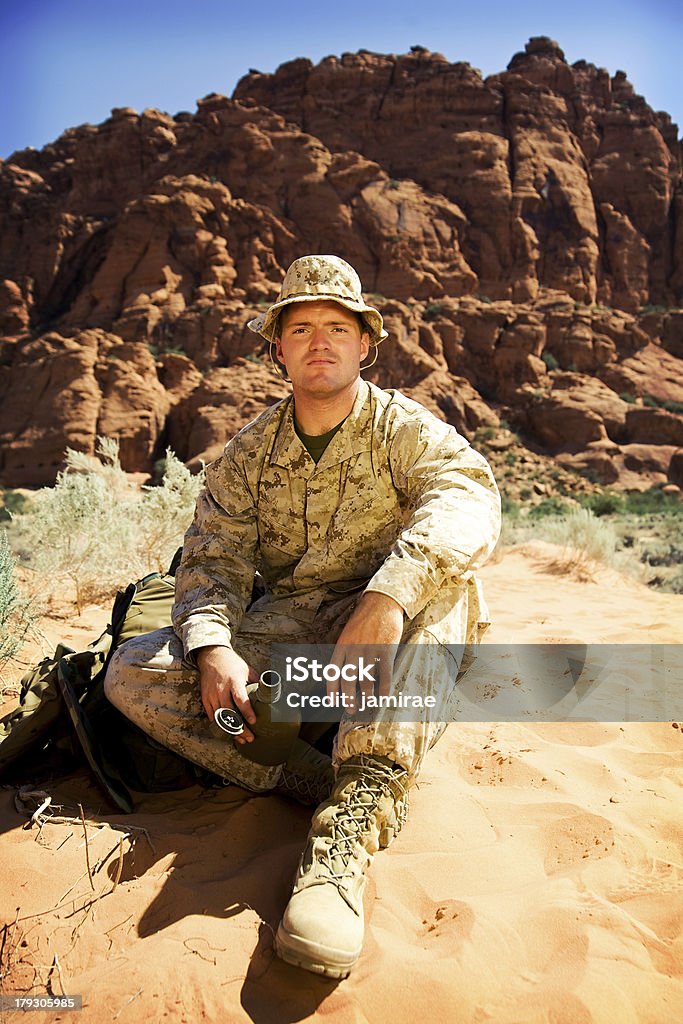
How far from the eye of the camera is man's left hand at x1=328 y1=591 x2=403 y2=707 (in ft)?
6.03

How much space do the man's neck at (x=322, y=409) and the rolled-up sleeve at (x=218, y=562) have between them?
311 millimetres

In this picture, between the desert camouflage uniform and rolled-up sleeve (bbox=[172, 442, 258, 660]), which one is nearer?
the desert camouflage uniform

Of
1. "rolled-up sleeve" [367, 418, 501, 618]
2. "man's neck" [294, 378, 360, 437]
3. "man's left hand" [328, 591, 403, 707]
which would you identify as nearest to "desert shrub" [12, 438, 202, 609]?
"man's neck" [294, 378, 360, 437]

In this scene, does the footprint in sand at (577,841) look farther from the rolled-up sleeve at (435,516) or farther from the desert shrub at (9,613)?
the desert shrub at (9,613)

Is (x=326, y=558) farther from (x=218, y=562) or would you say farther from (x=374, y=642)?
(x=374, y=642)

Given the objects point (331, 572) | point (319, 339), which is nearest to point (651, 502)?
Answer: point (331, 572)

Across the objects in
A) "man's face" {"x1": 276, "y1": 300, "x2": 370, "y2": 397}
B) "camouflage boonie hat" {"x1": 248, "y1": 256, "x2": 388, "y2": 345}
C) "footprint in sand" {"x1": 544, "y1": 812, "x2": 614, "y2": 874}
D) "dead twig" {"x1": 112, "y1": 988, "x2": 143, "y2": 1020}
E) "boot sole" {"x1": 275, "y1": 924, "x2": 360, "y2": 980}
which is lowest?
"footprint in sand" {"x1": 544, "y1": 812, "x2": 614, "y2": 874}

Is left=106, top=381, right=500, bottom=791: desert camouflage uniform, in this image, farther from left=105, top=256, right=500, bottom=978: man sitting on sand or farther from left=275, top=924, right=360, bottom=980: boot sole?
left=275, top=924, right=360, bottom=980: boot sole

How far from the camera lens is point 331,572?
8.33ft

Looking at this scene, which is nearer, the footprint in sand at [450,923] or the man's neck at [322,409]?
the footprint in sand at [450,923]

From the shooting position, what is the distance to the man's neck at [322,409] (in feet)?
8.23

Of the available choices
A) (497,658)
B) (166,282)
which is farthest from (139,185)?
(497,658)

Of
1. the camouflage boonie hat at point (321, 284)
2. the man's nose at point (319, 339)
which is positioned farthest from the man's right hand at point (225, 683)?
the camouflage boonie hat at point (321, 284)

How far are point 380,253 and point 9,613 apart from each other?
3150cm
